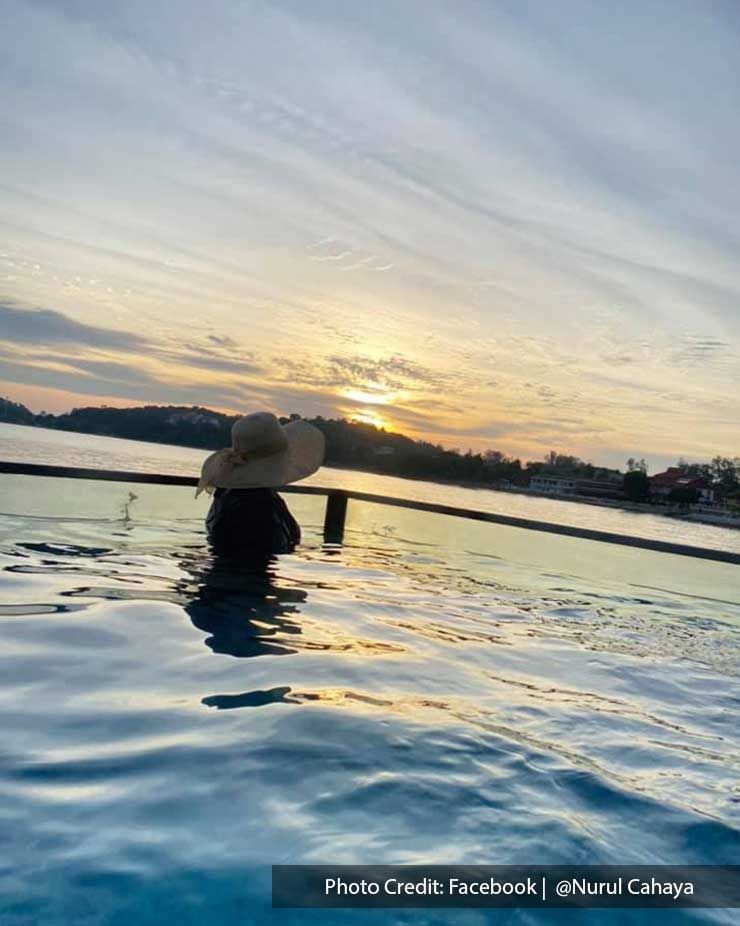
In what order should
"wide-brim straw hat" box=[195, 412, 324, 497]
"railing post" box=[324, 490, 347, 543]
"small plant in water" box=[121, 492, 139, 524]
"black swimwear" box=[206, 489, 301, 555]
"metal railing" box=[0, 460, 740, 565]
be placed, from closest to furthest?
"wide-brim straw hat" box=[195, 412, 324, 497]
"black swimwear" box=[206, 489, 301, 555]
"metal railing" box=[0, 460, 740, 565]
"small plant in water" box=[121, 492, 139, 524]
"railing post" box=[324, 490, 347, 543]

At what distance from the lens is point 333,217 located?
1536cm

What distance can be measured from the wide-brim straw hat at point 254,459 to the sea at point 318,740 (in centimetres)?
62

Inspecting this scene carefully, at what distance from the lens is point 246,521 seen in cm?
585

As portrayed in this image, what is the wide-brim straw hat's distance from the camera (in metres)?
5.72

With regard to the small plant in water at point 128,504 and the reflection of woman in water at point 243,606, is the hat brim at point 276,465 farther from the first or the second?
the small plant in water at point 128,504

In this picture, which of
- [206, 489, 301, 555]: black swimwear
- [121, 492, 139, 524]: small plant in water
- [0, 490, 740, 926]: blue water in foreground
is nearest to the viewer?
[0, 490, 740, 926]: blue water in foreground

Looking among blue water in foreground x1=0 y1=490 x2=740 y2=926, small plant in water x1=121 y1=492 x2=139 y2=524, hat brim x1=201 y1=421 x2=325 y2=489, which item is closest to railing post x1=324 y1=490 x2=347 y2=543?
small plant in water x1=121 y1=492 x2=139 y2=524

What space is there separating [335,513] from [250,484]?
138 inches

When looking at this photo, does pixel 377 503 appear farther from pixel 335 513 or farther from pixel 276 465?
pixel 276 465

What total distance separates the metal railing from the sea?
182cm

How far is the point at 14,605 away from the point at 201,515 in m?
5.20

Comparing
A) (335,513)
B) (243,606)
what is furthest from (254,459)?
(335,513)

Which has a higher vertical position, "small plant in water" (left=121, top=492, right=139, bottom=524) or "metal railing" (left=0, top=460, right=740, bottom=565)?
"metal railing" (left=0, top=460, right=740, bottom=565)

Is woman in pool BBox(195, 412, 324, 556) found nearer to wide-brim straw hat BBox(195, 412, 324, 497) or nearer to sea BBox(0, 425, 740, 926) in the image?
wide-brim straw hat BBox(195, 412, 324, 497)
